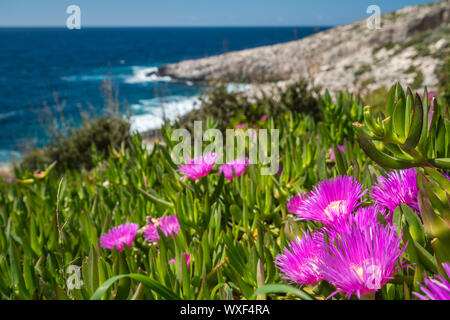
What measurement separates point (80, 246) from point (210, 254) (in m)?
0.43

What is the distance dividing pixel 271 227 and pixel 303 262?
58 cm

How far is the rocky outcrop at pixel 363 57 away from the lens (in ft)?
39.9

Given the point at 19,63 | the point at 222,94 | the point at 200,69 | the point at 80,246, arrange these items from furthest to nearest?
the point at 19,63 → the point at 200,69 → the point at 222,94 → the point at 80,246

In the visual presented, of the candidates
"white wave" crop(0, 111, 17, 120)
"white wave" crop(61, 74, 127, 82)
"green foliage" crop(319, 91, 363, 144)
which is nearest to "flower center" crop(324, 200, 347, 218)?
"green foliage" crop(319, 91, 363, 144)

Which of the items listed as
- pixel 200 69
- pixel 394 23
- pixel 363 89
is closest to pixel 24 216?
pixel 363 89

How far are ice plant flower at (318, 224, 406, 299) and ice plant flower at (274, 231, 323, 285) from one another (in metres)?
0.04

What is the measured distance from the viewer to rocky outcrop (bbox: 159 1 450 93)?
39.9 feet

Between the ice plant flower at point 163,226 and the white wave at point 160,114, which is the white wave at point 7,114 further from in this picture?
the ice plant flower at point 163,226

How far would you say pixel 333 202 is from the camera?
1.90 feet

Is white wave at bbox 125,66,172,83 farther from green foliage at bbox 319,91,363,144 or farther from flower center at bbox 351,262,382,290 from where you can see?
flower center at bbox 351,262,382,290

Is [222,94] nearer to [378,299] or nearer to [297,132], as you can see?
[297,132]

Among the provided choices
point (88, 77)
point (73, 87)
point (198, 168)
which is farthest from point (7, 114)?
point (198, 168)

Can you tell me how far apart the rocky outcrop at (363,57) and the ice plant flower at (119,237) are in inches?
134
